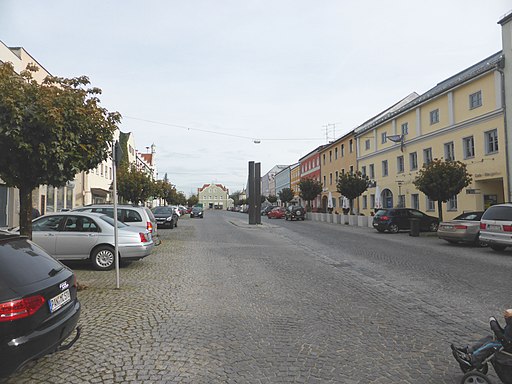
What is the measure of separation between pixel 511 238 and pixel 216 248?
9.89 meters

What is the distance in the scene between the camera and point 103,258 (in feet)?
32.1

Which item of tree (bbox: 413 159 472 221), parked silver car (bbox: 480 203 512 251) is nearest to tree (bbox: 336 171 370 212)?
tree (bbox: 413 159 472 221)

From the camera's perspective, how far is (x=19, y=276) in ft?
11.6

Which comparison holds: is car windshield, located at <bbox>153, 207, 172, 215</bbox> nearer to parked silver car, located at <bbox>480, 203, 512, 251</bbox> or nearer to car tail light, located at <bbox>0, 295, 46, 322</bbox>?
parked silver car, located at <bbox>480, 203, 512, 251</bbox>

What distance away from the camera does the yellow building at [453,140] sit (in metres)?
22.4

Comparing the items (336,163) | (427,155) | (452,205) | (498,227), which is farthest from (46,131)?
(336,163)

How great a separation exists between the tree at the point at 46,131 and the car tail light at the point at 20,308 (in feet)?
13.4

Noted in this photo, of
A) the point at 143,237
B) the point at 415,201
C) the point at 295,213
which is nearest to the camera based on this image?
the point at 143,237

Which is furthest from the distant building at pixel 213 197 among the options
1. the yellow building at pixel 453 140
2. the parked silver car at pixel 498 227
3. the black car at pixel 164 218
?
the parked silver car at pixel 498 227

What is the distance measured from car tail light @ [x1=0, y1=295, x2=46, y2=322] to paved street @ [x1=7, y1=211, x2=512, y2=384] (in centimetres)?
79

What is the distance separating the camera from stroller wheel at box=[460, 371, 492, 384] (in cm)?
330

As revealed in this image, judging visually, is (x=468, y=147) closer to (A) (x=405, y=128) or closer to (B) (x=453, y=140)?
(B) (x=453, y=140)

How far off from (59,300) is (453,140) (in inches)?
1074

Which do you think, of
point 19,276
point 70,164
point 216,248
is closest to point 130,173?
point 216,248
